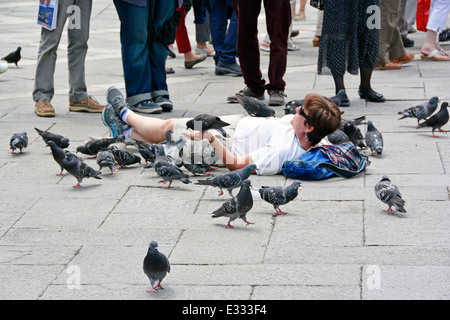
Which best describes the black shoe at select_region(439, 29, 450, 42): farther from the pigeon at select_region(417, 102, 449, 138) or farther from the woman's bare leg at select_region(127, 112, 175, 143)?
the woman's bare leg at select_region(127, 112, 175, 143)

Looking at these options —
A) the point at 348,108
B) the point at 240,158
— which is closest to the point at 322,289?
the point at 240,158

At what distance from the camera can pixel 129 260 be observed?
176 inches

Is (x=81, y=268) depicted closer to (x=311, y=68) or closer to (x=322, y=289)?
(x=322, y=289)

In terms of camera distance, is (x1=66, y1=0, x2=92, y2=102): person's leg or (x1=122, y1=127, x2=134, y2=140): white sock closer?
(x1=122, y1=127, x2=134, y2=140): white sock

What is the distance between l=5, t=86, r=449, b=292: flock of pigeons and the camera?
5.04m

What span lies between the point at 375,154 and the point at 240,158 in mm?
1299

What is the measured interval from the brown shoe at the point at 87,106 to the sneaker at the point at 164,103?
0.62 metres

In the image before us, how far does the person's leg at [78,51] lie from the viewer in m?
8.04

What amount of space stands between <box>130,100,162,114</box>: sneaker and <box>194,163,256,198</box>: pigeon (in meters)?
2.83

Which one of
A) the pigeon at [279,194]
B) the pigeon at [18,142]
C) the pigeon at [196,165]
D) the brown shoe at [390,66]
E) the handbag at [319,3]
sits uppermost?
the handbag at [319,3]

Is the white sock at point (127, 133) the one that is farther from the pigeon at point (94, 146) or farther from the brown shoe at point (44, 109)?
the brown shoe at point (44, 109)

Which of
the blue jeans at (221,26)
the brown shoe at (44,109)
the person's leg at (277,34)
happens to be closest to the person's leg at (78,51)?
the brown shoe at (44,109)

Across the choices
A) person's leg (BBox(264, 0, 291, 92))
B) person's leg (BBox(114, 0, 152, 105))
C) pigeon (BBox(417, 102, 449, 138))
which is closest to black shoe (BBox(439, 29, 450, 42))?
person's leg (BBox(264, 0, 291, 92))

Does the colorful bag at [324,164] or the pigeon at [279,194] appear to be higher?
the pigeon at [279,194]
